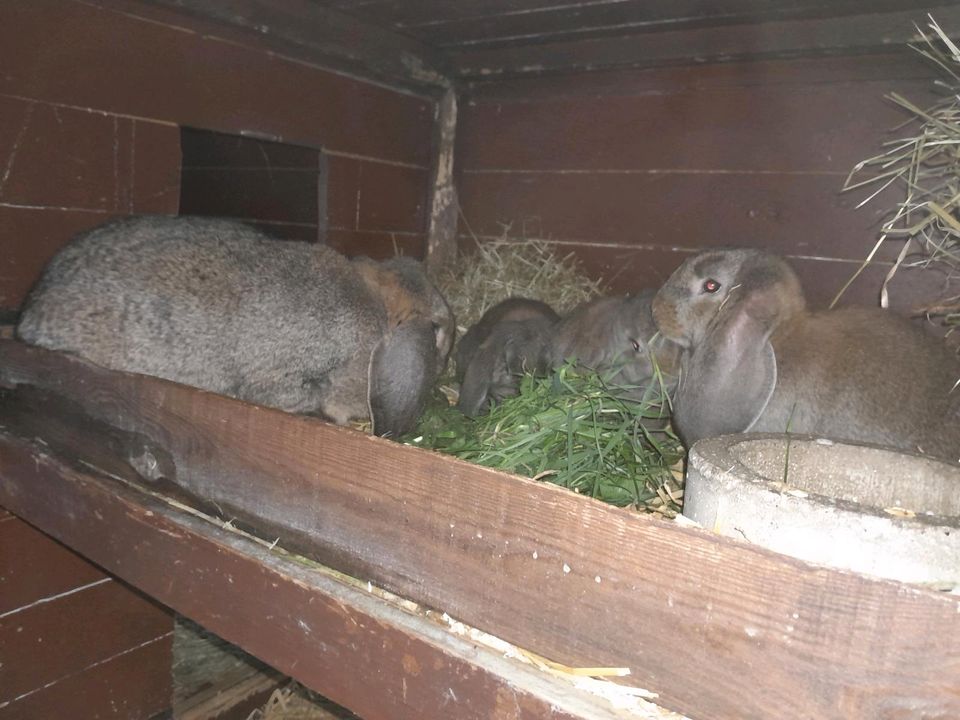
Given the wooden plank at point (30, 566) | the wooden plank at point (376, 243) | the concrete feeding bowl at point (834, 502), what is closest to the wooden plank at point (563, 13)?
the wooden plank at point (376, 243)

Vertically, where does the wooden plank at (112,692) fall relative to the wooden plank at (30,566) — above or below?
below

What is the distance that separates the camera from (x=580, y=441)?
2.01 m

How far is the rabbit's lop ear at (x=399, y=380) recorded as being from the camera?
227 cm

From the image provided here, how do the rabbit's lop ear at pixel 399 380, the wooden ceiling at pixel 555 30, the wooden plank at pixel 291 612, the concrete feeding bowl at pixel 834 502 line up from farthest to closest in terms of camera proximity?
1. the wooden ceiling at pixel 555 30
2. the rabbit's lop ear at pixel 399 380
3. the wooden plank at pixel 291 612
4. the concrete feeding bowl at pixel 834 502

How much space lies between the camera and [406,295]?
8.57 feet

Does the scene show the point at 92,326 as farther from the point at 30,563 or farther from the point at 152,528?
the point at 30,563

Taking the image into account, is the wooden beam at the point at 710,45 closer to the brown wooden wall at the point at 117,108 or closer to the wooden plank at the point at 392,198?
the wooden plank at the point at 392,198

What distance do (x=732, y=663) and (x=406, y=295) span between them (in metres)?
1.83

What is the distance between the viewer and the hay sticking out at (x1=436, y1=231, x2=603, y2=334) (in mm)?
3666

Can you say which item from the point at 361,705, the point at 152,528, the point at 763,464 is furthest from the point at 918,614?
the point at 152,528

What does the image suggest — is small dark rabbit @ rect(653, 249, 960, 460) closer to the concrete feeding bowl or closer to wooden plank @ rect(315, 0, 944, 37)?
the concrete feeding bowl

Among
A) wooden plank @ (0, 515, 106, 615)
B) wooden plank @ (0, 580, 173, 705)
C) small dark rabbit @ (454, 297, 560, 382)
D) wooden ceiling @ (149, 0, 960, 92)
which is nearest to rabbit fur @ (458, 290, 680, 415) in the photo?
small dark rabbit @ (454, 297, 560, 382)

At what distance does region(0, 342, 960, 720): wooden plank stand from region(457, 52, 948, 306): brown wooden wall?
2.32 metres

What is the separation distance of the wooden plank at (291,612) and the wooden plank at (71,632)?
1.00 meters
